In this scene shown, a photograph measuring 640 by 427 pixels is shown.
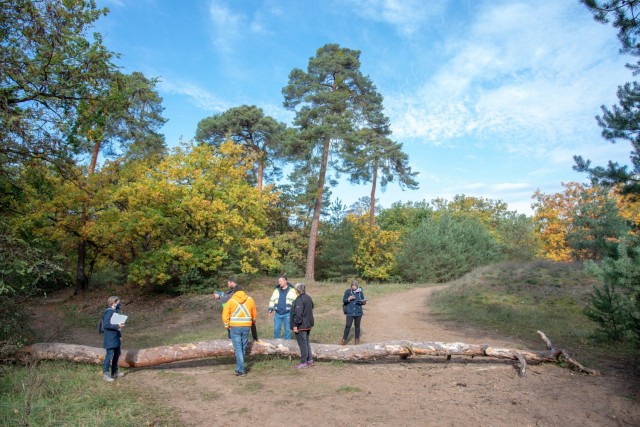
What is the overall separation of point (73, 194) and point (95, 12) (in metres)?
12.8

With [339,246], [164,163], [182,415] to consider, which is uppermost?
[164,163]

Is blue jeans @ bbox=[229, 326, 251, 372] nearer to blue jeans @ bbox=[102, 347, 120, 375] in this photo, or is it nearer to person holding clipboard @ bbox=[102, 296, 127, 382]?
person holding clipboard @ bbox=[102, 296, 127, 382]

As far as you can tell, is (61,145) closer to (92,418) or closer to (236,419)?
(92,418)

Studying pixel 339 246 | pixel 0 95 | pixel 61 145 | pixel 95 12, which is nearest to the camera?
pixel 0 95

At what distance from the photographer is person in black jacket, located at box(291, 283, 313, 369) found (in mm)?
7915

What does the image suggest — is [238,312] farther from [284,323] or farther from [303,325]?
[284,323]

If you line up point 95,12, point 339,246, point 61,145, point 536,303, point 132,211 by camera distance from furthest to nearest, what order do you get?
1. point 339,246
2. point 132,211
3. point 536,303
4. point 95,12
5. point 61,145

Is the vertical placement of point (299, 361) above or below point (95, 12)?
below

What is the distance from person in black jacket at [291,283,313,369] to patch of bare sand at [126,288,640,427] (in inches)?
11.1

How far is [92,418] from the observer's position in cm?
514

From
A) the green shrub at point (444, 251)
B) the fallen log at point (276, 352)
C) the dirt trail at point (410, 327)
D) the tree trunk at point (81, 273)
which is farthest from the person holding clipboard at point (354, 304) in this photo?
the green shrub at point (444, 251)

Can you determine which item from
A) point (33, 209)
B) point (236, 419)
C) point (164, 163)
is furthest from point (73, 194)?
point (236, 419)

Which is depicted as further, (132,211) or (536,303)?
(132,211)

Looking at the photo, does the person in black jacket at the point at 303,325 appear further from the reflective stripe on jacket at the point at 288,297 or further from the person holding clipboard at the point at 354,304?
the person holding clipboard at the point at 354,304
